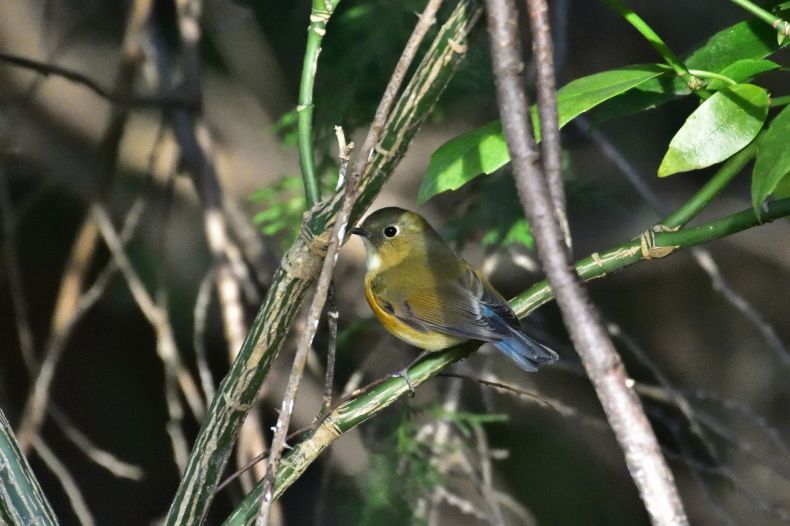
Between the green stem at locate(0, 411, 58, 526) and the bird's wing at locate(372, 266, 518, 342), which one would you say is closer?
the green stem at locate(0, 411, 58, 526)

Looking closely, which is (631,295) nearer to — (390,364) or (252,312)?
(390,364)

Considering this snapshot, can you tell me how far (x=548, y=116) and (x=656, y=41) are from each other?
0.46m

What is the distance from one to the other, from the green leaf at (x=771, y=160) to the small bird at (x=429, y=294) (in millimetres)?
1206

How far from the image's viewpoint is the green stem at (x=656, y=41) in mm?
1123

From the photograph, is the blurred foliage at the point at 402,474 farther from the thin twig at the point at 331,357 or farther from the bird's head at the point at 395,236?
the thin twig at the point at 331,357

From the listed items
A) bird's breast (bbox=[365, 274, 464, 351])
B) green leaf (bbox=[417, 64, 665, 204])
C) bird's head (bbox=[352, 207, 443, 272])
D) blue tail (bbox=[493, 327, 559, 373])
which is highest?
bird's head (bbox=[352, 207, 443, 272])

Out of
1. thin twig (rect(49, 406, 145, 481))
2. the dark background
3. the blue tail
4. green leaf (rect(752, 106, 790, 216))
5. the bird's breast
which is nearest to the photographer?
green leaf (rect(752, 106, 790, 216))

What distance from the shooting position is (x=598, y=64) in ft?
13.1

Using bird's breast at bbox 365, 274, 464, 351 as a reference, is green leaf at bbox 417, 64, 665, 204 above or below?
below

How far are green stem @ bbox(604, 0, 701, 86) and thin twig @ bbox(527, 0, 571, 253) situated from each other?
37cm

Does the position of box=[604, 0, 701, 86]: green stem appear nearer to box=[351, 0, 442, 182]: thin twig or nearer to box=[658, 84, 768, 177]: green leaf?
box=[658, 84, 768, 177]: green leaf

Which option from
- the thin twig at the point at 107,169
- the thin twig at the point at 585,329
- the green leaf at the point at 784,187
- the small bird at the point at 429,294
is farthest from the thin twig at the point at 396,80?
the thin twig at the point at 107,169

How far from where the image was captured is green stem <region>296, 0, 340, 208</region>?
1289 mm

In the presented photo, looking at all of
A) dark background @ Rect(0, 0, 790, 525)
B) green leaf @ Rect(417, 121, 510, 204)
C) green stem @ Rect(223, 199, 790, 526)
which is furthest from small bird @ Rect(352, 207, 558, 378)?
green leaf @ Rect(417, 121, 510, 204)
